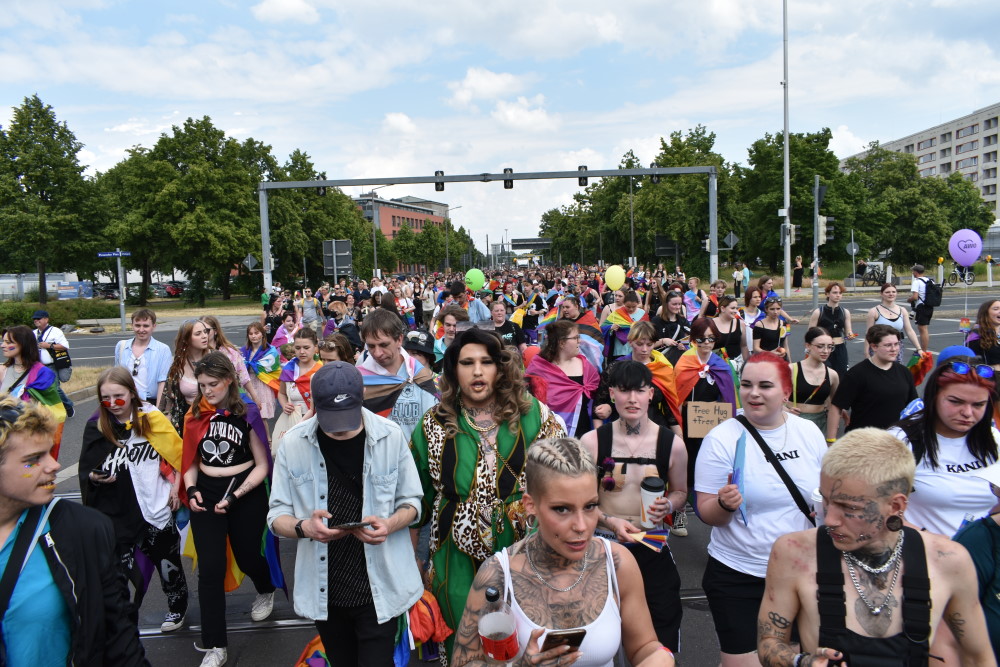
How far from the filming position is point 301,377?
6.34m

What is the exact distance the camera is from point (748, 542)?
309cm

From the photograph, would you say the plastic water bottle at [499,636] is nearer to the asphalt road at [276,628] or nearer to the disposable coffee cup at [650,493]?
the disposable coffee cup at [650,493]

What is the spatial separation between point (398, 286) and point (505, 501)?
803 inches

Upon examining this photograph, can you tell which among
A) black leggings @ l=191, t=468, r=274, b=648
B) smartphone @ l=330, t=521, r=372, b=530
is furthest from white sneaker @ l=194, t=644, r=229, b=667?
smartphone @ l=330, t=521, r=372, b=530

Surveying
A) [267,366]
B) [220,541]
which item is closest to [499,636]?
[220,541]

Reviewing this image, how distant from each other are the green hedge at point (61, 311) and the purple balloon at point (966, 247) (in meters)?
32.0

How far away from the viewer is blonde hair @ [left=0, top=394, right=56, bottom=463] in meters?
2.32

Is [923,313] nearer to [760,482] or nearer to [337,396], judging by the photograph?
[760,482]

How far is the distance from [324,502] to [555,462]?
1236mm

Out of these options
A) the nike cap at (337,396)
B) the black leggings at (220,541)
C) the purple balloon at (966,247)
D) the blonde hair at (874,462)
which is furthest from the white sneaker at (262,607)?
the purple balloon at (966,247)

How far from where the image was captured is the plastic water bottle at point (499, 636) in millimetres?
1926

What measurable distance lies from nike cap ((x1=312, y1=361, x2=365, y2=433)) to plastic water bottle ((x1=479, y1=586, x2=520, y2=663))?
1.15 meters

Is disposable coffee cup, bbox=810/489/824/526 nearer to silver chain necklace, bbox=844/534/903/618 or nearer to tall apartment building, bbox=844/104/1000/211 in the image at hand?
silver chain necklace, bbox=844/534/903/618

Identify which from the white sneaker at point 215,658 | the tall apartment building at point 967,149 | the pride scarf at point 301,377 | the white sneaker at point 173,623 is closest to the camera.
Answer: the white sneaker at point 215,658
